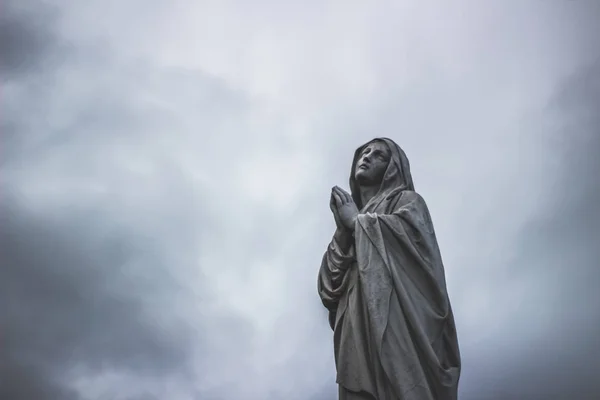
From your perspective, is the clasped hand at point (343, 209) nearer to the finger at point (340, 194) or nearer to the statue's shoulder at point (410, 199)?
the finger at point (340, 194)

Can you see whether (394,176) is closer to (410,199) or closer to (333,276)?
(410,199)

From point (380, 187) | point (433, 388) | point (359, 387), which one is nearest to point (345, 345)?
point (359, 387)

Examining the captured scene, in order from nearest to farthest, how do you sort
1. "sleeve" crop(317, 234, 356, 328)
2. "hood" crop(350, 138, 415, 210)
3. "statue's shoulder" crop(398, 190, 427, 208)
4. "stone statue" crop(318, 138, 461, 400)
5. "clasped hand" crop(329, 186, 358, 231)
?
"stone statue" crop(318, 138, 461, 400)
"sleeve" crop(317, 234, 356, 328)
"clasped hand" crop(329, 186, 358, 231)
"statue's shoulder" crop(398, 190, 427, 208)
"hood" crop(350, 138, 415, 210)

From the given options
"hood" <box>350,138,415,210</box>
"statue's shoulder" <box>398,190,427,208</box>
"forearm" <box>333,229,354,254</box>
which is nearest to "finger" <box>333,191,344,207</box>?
"forearm" <box>333,229,354,254</box>

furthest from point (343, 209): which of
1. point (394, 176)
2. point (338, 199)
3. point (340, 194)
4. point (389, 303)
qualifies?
point (389, 303)

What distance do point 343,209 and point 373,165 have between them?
4.39 feet

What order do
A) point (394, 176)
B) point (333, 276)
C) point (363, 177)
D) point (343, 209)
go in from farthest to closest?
1. point (363, 177)
2. point (394, 176)
3. point (343, 209)
4. point (333, 276)

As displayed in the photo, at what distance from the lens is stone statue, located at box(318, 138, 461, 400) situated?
885cm

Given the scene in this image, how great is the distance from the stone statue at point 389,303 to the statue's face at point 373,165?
0.47 m

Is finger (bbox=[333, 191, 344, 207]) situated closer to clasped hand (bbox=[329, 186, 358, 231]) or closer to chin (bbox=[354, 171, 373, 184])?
clasped hand (bbox=[329, 186, 358, 231])

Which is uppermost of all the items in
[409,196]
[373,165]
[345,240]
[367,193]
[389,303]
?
[373,165]

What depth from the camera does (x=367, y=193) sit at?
11414 mm

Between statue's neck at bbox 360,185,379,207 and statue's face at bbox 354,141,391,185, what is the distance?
85mm

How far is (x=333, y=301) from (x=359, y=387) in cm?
164
